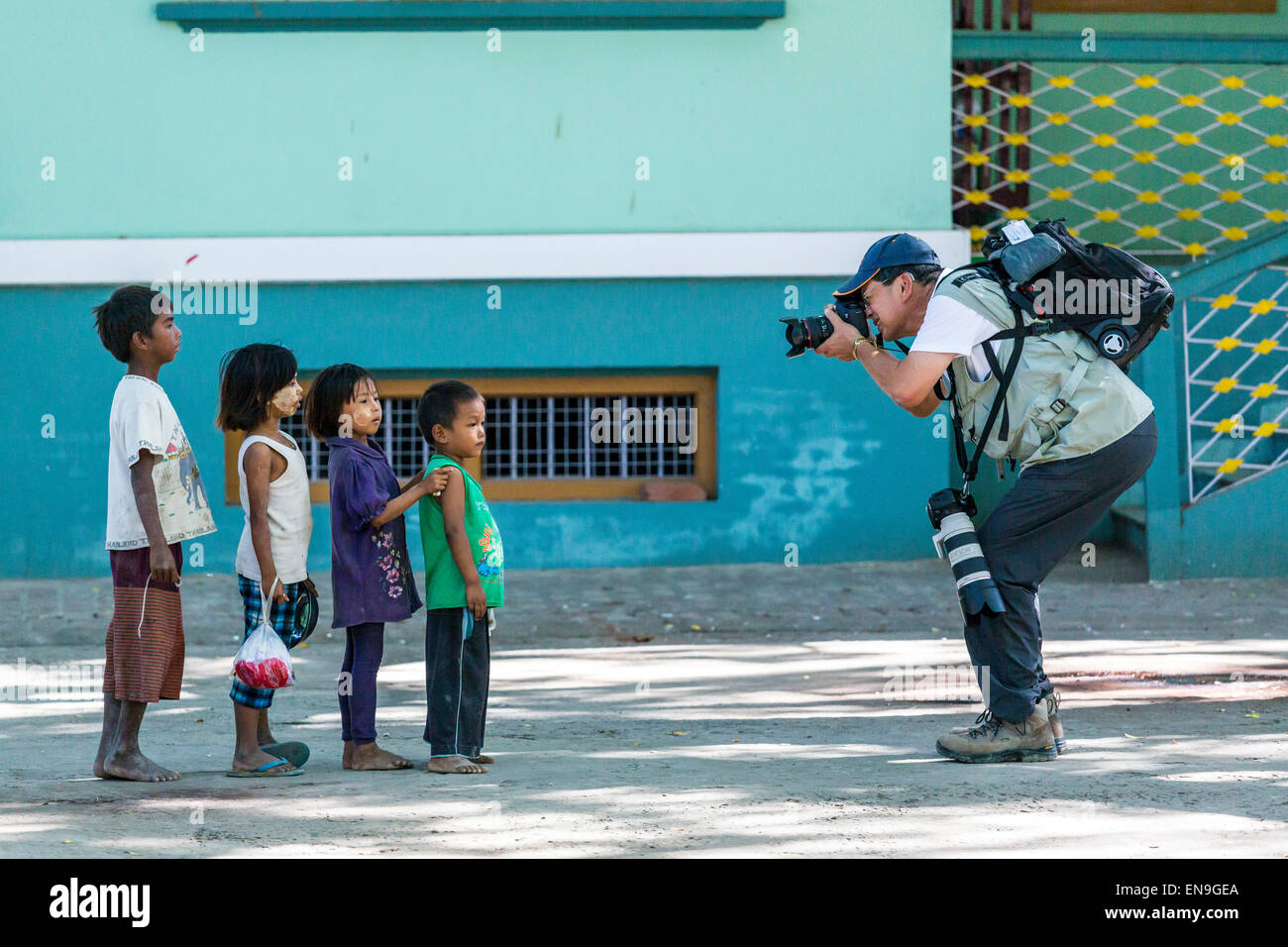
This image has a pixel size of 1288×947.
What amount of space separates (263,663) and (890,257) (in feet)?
7.50

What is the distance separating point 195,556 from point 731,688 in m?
4.24

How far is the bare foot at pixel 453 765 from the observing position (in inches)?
177

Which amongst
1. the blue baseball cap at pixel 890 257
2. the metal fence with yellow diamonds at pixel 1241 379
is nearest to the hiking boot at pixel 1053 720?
the blue baseball cap at pixel 890 257

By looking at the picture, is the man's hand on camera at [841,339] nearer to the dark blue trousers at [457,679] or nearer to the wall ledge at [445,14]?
the dark blue trousers at [457,679]

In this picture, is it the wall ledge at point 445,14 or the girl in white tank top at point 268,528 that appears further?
the wall ledge at point 445,14

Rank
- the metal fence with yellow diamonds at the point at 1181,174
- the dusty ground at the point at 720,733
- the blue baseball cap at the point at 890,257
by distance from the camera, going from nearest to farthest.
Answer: the dusty ground at the point at 720,733, the blue baseball cap at the point at 890,257, the metal fence with yellow diamonds at the point at 1181,174

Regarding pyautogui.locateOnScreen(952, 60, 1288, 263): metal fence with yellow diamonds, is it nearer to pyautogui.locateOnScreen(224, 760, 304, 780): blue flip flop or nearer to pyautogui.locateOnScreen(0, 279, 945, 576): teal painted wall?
pyautogui.locateOnScreen(0, 279, 945, 576): teal painted wall

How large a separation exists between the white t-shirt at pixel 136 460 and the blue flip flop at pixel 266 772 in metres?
0.72

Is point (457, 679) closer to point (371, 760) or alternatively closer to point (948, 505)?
point (371, 760)

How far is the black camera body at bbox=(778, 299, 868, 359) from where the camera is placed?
4652 mm

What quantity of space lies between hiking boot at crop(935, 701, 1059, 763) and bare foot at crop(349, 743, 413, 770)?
5.56 ft

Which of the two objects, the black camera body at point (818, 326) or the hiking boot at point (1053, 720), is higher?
the black camera body at point (818, 326)

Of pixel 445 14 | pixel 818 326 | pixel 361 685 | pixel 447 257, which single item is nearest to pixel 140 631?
pixel 361 685

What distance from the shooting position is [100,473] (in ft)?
29.7
